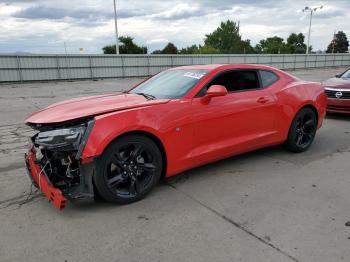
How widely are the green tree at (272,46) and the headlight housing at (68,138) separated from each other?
355 ft

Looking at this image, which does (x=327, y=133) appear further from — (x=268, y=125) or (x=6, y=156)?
(x=6, y=156)

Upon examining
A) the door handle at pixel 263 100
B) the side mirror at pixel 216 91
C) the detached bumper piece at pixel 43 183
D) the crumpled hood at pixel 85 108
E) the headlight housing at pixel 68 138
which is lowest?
the detached bumper piece at pixel 43 183

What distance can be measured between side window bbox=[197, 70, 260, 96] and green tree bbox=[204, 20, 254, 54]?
93.3m

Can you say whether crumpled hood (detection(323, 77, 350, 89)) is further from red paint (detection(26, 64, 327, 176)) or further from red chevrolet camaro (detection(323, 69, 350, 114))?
red paint (detection(26, 64, 327, 176))

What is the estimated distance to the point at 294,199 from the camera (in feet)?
11.8

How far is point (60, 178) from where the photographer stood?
135 inches

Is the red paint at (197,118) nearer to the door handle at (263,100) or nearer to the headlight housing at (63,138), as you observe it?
the door handle at (263,100)

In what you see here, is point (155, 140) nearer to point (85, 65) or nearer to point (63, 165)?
point (63, 165)

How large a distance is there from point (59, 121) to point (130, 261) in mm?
1537

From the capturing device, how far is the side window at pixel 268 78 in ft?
15.7

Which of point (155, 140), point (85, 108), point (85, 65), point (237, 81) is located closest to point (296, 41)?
point (85, 65)

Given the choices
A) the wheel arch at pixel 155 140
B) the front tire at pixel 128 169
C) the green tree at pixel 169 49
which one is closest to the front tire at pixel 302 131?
the wheel arch at pixel 155 140

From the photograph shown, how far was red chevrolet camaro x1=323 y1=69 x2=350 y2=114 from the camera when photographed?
8.00m

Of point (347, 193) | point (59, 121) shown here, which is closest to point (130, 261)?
point (59, 121)
